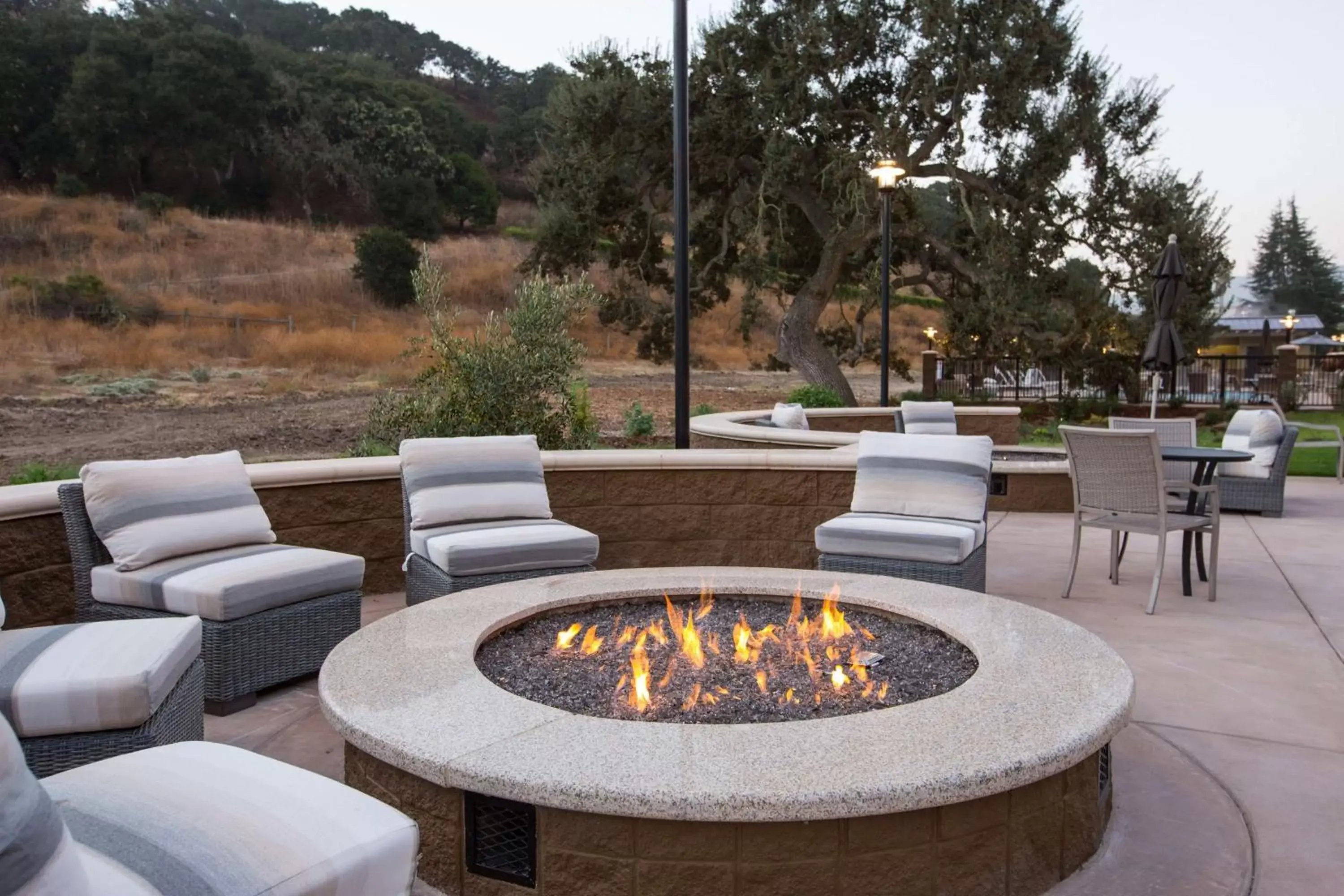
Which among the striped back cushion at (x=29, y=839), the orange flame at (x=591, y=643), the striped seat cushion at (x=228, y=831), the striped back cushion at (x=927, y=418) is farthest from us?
the striped back cushion at (x=927, y=418)

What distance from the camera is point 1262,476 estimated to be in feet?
24.2

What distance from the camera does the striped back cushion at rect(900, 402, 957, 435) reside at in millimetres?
8781

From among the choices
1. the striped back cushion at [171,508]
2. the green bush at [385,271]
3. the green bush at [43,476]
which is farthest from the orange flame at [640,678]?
the green bush at [385,271]

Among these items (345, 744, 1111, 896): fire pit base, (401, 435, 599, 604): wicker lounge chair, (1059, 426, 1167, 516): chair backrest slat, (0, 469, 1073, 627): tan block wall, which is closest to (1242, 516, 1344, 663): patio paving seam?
(1059, 426, 1167, 516): chair backrest slat

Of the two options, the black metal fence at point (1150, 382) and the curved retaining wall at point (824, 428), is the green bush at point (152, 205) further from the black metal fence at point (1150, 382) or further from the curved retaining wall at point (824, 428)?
the curved retaining wall at point (824, 428)

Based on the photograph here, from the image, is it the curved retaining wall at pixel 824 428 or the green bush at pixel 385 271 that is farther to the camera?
the green bush at pixel 385 271

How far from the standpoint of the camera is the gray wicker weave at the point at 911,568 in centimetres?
419

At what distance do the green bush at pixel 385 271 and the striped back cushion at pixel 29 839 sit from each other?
89.7 feet

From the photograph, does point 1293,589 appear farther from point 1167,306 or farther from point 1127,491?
point 1167,306

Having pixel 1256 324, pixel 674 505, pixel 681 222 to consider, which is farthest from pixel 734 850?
pixel 1256 324

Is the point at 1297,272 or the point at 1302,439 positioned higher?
the point at 1297,272

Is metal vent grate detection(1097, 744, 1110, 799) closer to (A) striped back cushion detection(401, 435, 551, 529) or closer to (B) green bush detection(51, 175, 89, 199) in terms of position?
(A) striped back cushion detection(401, 435, 551, 529)

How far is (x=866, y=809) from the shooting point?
184 cm

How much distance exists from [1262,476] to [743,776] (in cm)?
710
